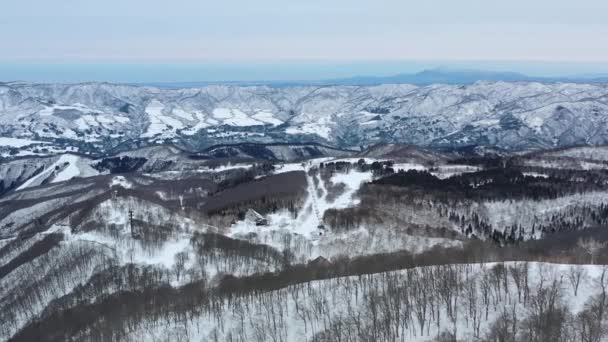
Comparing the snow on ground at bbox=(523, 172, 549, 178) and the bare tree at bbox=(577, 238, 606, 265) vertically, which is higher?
the snow on ground at bbox=(523, 172, 549, 178)

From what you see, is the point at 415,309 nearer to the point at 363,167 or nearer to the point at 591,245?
the point at 591,245

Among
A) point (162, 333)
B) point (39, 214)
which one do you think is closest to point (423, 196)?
point (162, 333)

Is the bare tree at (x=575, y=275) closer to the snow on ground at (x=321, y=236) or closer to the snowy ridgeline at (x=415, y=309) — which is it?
the snowy ridgeline at (x=415, y=309)

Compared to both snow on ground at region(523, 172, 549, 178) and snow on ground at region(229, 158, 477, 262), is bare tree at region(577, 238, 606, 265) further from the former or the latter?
snow on ground at region(523, 172, 549, 178)

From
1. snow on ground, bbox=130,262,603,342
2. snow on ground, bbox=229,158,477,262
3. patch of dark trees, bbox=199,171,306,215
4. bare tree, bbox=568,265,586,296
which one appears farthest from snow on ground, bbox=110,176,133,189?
bare tree, bbox=568,265,586,296

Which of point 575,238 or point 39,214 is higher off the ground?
point 575,238

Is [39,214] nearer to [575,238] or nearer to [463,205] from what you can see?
[463,205]
